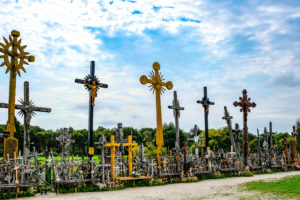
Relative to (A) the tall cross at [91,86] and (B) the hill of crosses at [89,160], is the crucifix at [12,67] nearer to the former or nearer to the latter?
(B) the hill of crosses at [89,160]

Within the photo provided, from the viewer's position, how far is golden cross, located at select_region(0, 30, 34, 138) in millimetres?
16016

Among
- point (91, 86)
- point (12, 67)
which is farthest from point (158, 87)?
point (12, 67)

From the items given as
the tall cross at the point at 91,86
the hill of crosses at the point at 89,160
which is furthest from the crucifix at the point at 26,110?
the tall cross at the point at 91,86

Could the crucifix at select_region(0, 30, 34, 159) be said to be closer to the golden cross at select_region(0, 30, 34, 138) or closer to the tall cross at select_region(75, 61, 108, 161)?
the golden cross at select_region(0, 30, 34, 138)

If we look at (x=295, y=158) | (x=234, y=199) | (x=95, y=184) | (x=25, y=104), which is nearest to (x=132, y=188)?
(x=95, y=184)

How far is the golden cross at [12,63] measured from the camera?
52.5ft

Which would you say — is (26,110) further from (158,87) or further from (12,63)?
(158,87)

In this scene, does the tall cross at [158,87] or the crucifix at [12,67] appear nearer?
the crucifix at [12,67]

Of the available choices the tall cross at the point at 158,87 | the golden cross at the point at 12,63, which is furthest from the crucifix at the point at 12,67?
the tall cross at the point at 158,87

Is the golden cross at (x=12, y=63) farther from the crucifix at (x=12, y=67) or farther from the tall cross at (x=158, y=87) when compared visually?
the tall cross at (x=158, y=87)

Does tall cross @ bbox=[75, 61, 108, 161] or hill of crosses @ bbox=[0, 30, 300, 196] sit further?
tall cross @ bbox=[75, 61, 108, 161]

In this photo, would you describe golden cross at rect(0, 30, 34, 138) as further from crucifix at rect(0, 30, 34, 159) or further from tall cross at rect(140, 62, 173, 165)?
tall cross at rect(140, 62, 173, 165)

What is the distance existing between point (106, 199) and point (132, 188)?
12.7 feet

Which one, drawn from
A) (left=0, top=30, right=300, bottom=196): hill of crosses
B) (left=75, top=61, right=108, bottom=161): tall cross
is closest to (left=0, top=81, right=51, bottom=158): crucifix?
(left=0, top=30, right=300, bottom=196): hill of crosses
